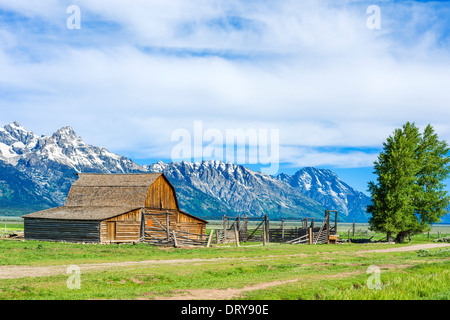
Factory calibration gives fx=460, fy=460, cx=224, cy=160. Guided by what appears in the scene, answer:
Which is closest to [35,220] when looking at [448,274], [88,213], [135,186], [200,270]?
[88,213]

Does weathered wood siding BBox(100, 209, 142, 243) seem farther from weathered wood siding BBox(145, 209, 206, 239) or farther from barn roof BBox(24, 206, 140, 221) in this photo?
weathered wood siding BBox(145, 209, 206, 239)

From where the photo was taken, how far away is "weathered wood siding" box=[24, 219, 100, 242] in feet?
158

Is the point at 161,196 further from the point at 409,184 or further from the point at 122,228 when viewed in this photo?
the point at 409,184

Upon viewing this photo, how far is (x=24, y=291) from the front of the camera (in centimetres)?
1725

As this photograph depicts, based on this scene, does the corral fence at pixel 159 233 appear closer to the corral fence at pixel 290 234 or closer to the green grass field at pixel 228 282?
the corral fence at pixel 290 234

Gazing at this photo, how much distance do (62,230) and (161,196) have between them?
1281 centimetres

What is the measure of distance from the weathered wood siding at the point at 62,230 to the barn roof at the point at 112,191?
20.7ft

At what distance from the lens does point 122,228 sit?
50.1m

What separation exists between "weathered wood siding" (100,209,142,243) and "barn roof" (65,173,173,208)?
2.52 meters

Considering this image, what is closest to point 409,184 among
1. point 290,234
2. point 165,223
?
point 290,234

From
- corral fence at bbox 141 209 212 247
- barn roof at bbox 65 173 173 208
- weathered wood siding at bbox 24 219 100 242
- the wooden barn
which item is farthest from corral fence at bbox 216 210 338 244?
weathered wood siding at bbox 24 219 100 242

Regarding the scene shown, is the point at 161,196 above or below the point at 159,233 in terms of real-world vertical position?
above
